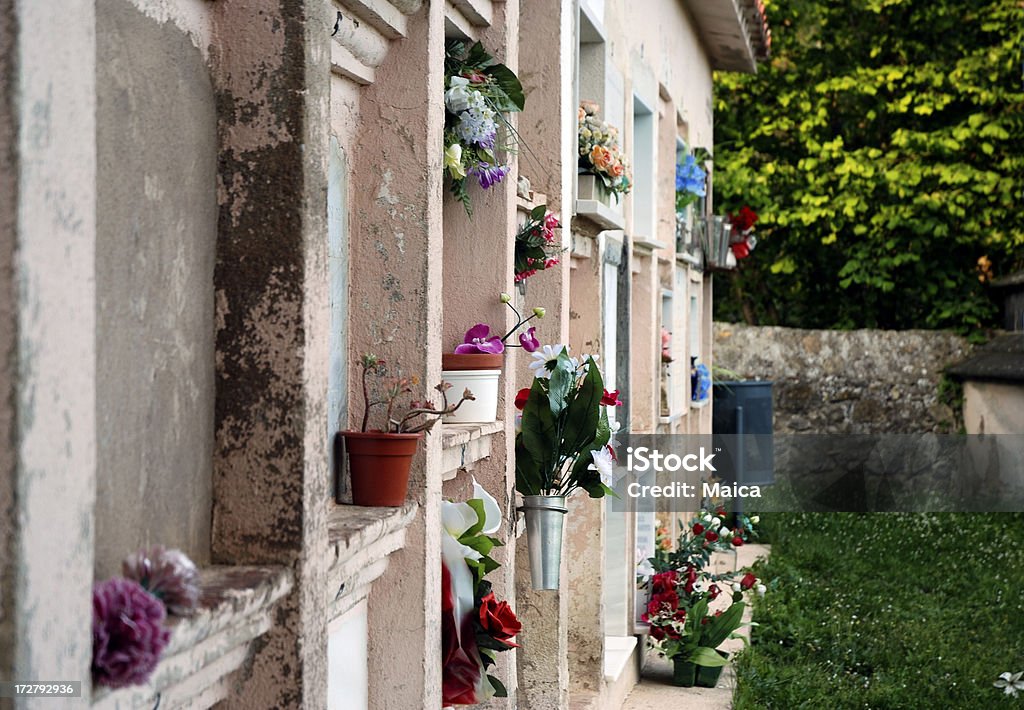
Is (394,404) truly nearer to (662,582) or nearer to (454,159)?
(454,159)

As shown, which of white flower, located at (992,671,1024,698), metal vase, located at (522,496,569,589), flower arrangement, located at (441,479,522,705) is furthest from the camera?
white flower, located at (992,671,1024,698)

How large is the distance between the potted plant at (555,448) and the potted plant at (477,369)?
1.01 feet

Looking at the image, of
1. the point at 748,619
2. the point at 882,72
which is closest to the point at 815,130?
the point at 882,72

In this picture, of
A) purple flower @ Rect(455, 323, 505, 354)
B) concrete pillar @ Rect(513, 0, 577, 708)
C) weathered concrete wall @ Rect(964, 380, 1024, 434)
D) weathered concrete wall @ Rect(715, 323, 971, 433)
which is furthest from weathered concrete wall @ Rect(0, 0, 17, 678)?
weathered concrete wall @ Rect(715, 323, 971, 433)

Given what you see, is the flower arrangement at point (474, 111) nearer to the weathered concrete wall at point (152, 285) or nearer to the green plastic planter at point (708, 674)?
the weathered concrete wall at point (152, 285)

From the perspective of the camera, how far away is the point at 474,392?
10.5ft

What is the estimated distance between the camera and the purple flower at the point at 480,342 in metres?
3.21

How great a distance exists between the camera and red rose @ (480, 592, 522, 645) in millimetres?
2820

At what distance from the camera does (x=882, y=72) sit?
49.5 feet

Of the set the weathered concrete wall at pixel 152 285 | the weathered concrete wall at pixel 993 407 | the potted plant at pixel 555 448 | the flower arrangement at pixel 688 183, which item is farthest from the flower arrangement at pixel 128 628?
the weathered concrete wall at pixel 993 407

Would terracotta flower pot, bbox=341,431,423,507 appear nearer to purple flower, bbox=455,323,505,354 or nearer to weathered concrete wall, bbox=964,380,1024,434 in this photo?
purple flower, bbox=455,323,505,354

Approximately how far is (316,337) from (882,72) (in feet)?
47.5

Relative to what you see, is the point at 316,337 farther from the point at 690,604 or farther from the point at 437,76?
the point at 690,604

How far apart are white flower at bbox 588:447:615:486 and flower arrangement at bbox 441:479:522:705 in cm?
73
